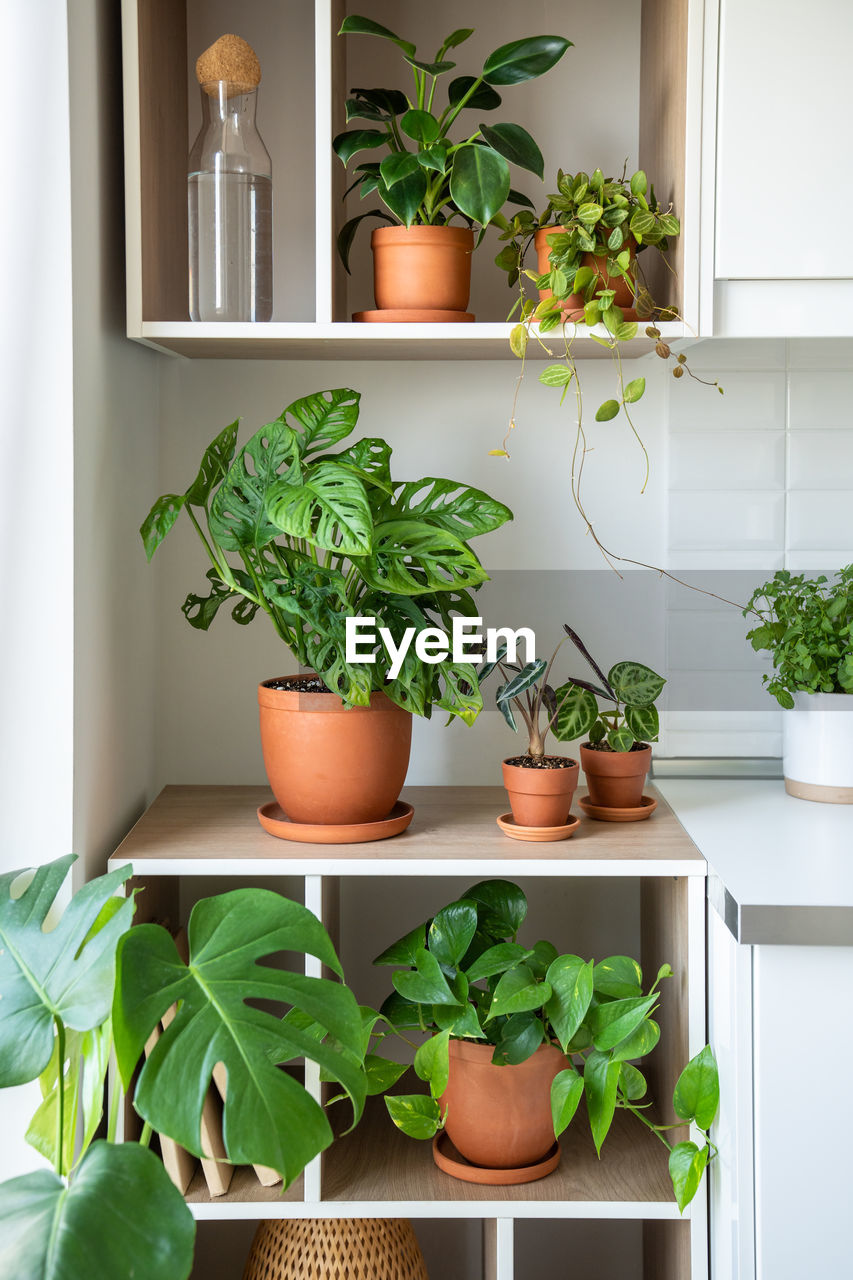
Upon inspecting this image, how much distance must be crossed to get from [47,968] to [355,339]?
0.84 m

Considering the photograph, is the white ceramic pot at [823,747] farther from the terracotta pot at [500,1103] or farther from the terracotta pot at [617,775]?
the terracotta pot at [500,1103]

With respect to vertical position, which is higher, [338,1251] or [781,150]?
[781,150]

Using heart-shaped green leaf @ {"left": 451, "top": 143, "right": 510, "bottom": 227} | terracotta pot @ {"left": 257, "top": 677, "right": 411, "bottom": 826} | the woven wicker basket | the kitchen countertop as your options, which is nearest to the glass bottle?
heart-shaped green leaf @ {"left": 451, "top": 143, "right": 510, "bottom": 227}

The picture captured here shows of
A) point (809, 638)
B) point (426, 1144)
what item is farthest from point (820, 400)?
point (426, 1144)

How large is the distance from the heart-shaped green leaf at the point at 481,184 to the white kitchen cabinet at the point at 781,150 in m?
0.27

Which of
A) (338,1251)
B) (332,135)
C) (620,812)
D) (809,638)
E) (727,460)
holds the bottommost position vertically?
(338,1251)

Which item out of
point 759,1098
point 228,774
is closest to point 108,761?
point 228,774

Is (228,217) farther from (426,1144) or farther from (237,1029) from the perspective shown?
(426,1144)

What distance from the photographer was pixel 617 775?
1.49 m

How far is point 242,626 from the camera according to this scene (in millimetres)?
1747

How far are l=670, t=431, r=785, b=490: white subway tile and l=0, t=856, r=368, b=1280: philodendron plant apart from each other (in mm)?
1035

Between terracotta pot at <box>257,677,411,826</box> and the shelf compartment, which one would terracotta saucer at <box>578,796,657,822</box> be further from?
the shelf compartment

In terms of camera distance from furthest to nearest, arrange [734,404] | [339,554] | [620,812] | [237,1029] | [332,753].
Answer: [734,404]
[620,812]
[332,753]
[339,554]
[237,1029]

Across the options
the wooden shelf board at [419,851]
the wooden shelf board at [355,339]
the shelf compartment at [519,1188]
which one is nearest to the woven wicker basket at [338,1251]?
the shelf compartment at [519,1188]
